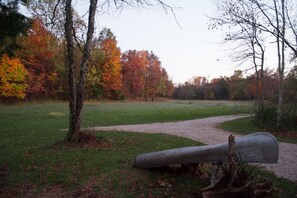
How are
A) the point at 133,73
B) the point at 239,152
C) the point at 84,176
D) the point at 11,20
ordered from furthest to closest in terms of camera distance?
the point at 133,73 → the point at 11,20 → the point at 84,176 → the point at 239,152

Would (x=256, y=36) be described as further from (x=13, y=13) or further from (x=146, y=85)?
(x=146, y=85)

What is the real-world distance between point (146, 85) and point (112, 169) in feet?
214

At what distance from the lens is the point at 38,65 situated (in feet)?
141

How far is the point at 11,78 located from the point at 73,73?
2791 cm

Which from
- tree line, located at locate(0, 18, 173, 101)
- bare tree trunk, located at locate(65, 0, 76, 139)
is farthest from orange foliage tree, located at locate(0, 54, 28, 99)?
bare tree trunk, located at locate(65, 0, 76, 139)

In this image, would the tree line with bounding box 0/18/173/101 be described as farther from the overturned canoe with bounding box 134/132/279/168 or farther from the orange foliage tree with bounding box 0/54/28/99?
the overturned canoe with bounding box 134/132/279/168

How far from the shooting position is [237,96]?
76.2 m

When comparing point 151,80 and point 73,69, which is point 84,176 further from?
point 151,80

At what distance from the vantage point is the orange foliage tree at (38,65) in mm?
39531

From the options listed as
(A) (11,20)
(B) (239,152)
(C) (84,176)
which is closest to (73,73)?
(A) (11,20)

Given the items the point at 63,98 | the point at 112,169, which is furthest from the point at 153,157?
the point at 63,98

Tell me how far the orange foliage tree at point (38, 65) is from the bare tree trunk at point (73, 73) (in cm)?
3035

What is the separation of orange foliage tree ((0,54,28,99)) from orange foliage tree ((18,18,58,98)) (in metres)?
4.91

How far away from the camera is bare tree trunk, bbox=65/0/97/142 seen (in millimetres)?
9602
